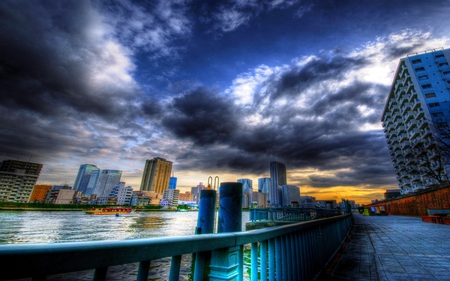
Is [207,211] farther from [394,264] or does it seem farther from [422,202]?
[422,202]

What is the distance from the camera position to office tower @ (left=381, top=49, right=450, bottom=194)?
1536 inches

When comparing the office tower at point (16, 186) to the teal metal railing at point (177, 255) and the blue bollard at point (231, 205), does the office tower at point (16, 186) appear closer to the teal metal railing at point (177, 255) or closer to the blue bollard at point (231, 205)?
the blue bollard at point (231, 205)

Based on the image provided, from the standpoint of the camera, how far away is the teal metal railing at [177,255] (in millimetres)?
709

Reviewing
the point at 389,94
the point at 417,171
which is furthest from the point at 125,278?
the point at 389,94

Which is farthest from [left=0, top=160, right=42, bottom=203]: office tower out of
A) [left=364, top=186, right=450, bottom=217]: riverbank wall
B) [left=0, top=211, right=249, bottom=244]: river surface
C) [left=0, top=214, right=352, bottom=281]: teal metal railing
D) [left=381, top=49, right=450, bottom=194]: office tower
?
[left=381, top=49, right=450, bottom=194]: office tower

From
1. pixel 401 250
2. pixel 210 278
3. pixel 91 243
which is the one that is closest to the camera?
pixel 91 243

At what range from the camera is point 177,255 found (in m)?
1.30

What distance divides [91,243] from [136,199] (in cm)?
14966

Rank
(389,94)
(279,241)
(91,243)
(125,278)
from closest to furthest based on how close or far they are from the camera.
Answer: (91,243) → (279,241) → (125,278) → (389,94)

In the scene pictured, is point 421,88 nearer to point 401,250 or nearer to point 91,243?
point 401,250

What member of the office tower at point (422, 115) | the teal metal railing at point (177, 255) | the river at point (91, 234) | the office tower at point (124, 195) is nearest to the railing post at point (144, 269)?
the teal metal railing at point (177, 255)

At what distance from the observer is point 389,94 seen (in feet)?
193

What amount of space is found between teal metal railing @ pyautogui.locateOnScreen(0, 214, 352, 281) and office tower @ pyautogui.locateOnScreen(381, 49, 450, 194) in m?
47.5

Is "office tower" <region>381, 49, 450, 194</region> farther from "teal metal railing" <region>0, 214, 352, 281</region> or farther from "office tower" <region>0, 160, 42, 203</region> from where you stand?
"office tower" <region>0, 160, 42, 203</region>
